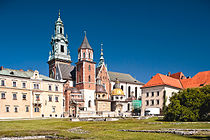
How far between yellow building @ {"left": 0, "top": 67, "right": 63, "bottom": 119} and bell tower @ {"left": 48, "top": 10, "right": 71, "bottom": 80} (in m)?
24.0

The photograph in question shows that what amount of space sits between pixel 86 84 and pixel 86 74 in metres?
3.40

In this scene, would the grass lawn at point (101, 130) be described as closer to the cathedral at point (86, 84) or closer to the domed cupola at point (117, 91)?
the cathedral at point (86, 84)

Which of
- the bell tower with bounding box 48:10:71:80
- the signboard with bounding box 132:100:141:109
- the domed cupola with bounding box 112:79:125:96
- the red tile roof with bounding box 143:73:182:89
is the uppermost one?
the bell tower with bounding box 48:10:71:80

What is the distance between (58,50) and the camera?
86.1 metres

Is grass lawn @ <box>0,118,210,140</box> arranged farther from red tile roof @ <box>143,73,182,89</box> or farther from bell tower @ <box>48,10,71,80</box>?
bell tower @ <box>48,10,71,80</box>

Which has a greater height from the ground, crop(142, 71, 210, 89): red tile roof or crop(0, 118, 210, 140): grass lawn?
crop(142, 71, 210, 89): red tile roof

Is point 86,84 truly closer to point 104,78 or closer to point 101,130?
point 104,78

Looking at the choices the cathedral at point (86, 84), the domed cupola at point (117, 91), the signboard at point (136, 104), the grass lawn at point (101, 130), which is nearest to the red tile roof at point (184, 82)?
the cathedral at point (86, 84)

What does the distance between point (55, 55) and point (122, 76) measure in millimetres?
30108

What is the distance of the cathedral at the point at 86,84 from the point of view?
67875 mm

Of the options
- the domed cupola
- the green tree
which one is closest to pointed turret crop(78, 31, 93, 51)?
the domed cupola

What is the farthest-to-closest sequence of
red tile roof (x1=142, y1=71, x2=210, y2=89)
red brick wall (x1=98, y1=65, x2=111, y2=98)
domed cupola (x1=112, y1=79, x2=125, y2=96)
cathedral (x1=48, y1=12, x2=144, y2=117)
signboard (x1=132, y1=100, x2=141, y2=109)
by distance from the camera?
1. red brick wall (x1=98, y1=65, x2=111, y2=98)
2. domed cupola (x1=112, y1=79, x2=125, y2=96)
3. signboard (x1=132, y1=100, x2=141, y2=109)
4. cathedral (x1=48, y1=12, x2=144, y2=117)
5. red tile roof (x1=142, y1=71, x2=210, y2=89)

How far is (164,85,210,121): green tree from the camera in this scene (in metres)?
31.1

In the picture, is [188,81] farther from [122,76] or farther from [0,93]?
[0,93]
